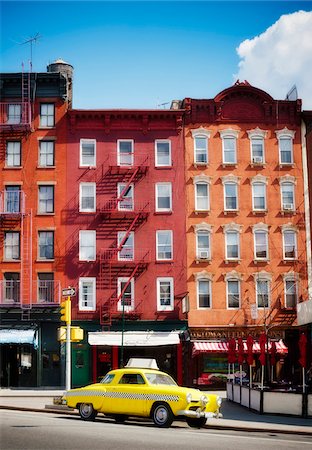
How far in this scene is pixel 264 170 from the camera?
46250 mm

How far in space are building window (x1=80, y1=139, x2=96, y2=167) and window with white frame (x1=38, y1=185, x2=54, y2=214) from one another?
281cm

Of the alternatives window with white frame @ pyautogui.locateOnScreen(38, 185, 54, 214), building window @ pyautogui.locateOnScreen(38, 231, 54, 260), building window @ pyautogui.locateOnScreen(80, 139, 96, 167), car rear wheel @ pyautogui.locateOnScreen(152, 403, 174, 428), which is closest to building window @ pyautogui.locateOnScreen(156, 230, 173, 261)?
building window @ pyautogui.locateOnScreen(80, 139, 96, 167)

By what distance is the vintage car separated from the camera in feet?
66.5

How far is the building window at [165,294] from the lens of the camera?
44094 millimetres

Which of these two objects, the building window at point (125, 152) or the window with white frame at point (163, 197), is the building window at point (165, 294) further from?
the building window at point (125, 152)

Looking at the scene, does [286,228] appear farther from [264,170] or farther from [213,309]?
[213,309]

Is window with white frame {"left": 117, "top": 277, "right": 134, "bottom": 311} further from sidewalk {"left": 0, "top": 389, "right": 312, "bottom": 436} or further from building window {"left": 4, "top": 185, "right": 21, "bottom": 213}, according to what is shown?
sidewalk {"left": 0, "top": 389, "right": 312, "bottom": 436}

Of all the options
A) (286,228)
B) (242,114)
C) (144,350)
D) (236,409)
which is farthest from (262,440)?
(242,114)

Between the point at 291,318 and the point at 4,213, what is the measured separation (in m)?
19.4

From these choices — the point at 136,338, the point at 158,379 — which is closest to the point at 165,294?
the point at 136,338

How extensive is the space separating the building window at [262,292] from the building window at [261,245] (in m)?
1.57

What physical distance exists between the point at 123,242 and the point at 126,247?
0.53 meters

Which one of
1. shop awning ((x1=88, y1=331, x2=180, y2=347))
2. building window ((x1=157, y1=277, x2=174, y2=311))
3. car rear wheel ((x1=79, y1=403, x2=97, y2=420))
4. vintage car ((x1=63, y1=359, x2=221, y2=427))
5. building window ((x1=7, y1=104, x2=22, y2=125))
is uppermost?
building window ((x1=7, y1=104, x2=22, y2=125))

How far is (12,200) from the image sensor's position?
148 feet
